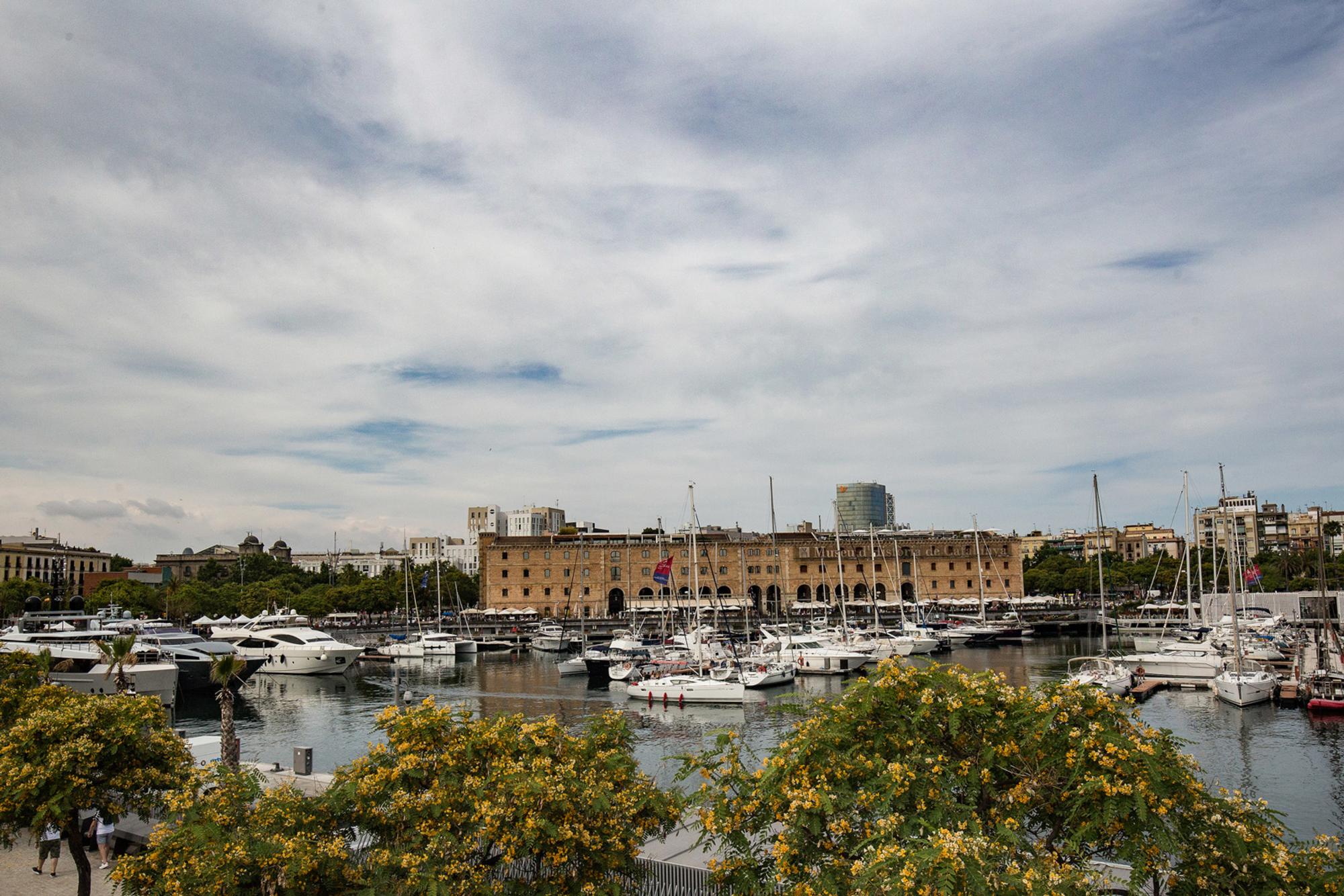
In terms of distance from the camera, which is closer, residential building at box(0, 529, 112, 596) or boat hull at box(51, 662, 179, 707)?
boat hull at box(51, 662, 179, 707)

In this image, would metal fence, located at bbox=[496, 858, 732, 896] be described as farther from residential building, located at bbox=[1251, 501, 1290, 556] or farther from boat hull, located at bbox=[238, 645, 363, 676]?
residential building, located at bbox=[1251, 501, 1290, 556]

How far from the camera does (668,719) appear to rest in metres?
42.1

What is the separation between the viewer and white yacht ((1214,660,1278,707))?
1646 inches

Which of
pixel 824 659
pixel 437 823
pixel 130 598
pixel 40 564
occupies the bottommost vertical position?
pixel 824 659

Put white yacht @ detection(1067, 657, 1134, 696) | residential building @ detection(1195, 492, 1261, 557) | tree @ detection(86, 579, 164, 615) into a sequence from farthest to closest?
residential building @ detection(1195, 492, 1261, 557), tree @ detection(86, 579, 164, 615), white yacht @ detection(1067, 657, 1134, 696)

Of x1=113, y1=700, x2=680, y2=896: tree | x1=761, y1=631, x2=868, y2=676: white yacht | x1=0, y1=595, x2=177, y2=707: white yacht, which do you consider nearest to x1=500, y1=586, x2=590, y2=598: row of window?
x1=761, y1=631, x2=868, y2=676: white yacht

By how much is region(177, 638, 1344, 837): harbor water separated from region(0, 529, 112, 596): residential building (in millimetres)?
75628

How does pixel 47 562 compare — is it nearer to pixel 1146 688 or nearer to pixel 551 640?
pixel 551 640

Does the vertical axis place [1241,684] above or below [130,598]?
below

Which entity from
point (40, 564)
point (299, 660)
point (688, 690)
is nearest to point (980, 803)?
point (688, 690)

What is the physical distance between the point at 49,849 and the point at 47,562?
14586 cm

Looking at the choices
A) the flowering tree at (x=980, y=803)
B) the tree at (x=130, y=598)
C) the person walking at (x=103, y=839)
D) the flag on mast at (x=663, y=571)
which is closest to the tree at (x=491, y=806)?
the flowering tree at (x=980, y=803)

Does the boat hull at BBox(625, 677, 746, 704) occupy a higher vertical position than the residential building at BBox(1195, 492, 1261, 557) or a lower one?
lower

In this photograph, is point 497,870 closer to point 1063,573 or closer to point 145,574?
point 1063,573
